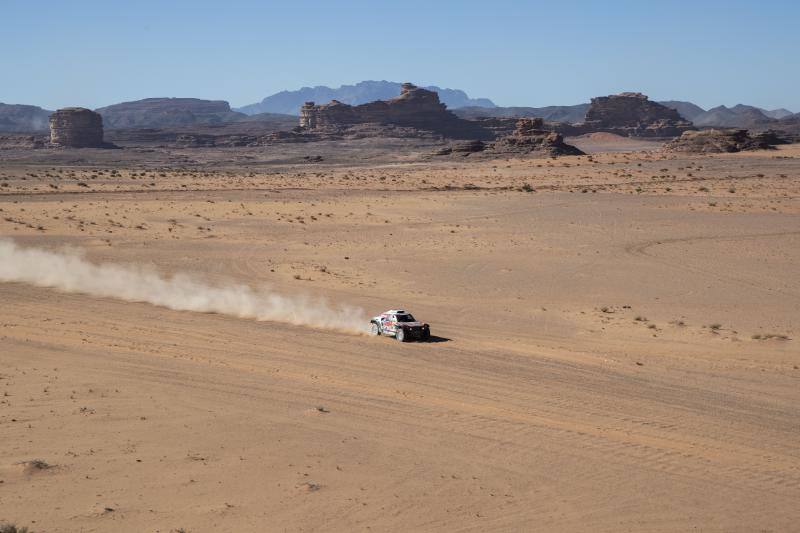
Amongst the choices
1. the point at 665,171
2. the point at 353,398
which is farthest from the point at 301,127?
the point at 353,398

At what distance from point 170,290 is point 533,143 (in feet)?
278

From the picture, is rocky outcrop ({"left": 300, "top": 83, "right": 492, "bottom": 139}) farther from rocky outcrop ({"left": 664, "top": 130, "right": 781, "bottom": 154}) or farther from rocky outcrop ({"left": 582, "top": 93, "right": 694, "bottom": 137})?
rocky outcrop ({"left": 664, "top": 130, "right": 781, "bottom": 154})

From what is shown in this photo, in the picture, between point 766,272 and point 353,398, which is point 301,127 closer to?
point 766,272

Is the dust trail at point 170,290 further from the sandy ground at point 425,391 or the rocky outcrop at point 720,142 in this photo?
the rocky outcrop at point 720,142

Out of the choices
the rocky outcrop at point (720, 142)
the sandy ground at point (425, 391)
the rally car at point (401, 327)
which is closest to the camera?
the sandy ground at point (425, 391)

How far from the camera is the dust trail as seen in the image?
26672mm

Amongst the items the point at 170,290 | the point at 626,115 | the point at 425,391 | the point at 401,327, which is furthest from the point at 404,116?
the point at 425,391

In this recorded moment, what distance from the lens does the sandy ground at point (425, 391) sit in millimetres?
13180

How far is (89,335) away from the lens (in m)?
23.0

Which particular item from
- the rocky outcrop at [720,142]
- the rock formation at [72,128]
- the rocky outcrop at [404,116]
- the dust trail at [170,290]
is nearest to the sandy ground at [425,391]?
the dust trail at [170,290]

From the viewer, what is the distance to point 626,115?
174 metres

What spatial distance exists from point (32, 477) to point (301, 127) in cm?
15766

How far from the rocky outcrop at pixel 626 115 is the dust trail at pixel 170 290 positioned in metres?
147

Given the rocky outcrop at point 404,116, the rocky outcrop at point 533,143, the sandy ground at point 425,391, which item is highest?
the rocky outcrop at point 404,116
